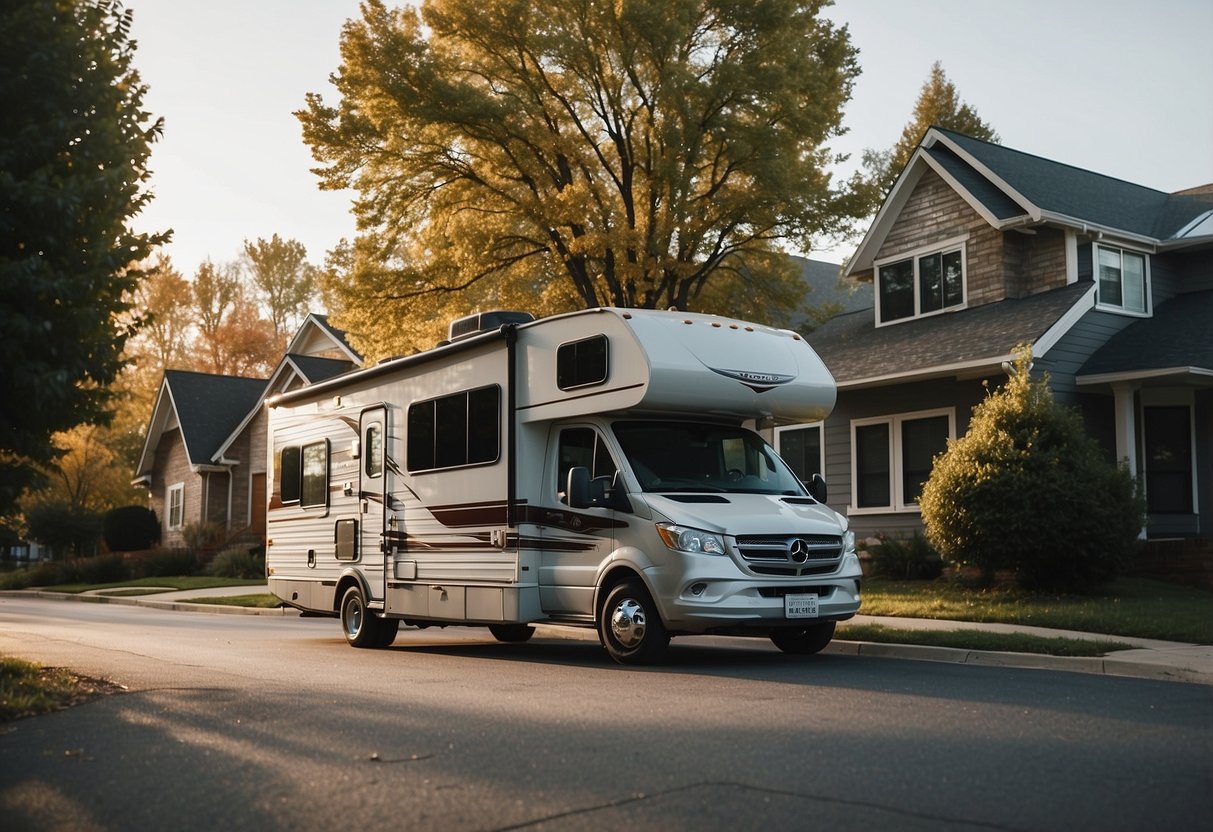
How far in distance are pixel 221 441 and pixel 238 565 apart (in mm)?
10754

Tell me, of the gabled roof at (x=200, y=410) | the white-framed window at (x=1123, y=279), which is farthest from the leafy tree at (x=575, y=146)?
the gabled roof at (x=200, y=410)

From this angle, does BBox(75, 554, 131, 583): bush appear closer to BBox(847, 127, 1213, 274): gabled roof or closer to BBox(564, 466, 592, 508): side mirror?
BBox(847, 127, 1213, 274): gabled roof

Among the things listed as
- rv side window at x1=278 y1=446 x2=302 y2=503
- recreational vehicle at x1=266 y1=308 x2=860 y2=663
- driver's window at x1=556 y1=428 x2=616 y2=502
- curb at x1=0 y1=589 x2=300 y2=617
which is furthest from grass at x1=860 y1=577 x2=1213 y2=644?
curb at x1=0 y1=589 x2=300 y2=617

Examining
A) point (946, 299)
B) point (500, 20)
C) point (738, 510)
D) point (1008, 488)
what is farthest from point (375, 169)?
point (738, 510)

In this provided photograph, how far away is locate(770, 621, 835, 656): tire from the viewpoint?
12461 millimetres

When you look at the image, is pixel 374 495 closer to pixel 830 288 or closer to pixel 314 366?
pixel 830 288

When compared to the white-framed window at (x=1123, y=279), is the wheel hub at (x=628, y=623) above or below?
below

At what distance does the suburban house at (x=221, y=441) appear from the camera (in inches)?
1661

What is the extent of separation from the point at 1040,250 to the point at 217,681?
1827cm

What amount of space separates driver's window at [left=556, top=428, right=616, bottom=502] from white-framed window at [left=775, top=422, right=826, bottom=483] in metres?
14.2

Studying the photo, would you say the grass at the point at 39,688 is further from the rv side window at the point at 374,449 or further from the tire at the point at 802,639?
the tire at the point at 802,639

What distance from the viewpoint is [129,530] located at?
44.9 meters

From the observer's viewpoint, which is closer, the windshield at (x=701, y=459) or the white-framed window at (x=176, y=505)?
the windshield at (x=701, y=459)

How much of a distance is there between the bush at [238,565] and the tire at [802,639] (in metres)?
25.1
